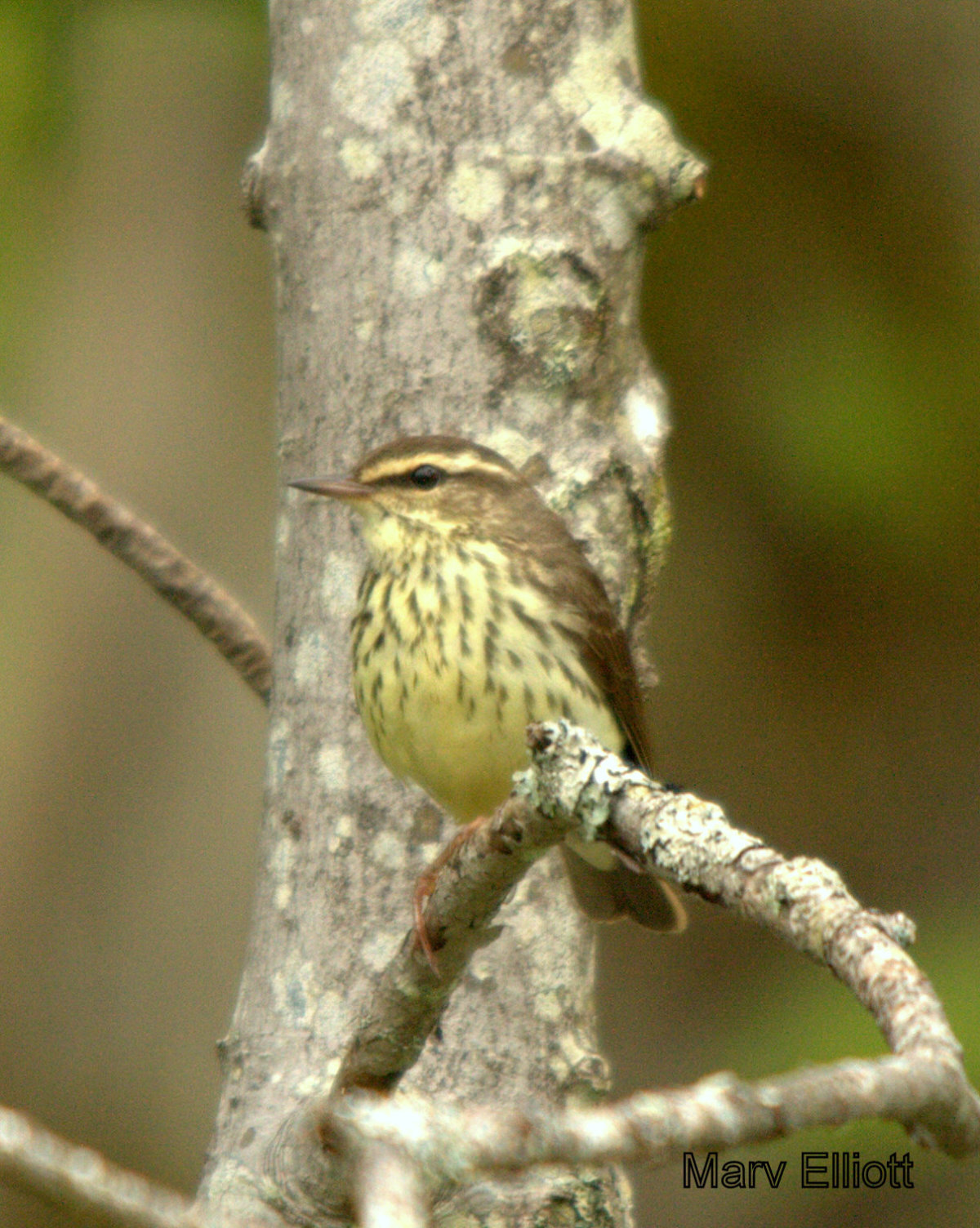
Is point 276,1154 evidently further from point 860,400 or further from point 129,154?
point 129,154

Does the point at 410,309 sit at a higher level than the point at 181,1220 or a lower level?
higher

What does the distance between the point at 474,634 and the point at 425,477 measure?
0.34m

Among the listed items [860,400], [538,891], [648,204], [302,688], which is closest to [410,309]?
[648,204]

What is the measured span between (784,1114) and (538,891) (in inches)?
70.8

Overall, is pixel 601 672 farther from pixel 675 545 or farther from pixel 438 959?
pixel 675 545

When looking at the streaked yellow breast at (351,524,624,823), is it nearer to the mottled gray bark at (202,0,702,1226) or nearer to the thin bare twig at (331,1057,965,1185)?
the mottled gray bark at (202,0,702,1226)

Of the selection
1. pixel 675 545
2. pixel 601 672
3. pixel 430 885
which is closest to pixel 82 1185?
pixel 430 885

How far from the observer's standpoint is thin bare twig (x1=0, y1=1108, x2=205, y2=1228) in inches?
55.8

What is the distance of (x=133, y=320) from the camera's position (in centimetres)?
643

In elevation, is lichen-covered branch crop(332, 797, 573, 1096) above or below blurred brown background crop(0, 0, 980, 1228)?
below

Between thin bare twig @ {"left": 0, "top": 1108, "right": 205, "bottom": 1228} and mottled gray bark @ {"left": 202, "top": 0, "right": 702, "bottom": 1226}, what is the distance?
1601 mm

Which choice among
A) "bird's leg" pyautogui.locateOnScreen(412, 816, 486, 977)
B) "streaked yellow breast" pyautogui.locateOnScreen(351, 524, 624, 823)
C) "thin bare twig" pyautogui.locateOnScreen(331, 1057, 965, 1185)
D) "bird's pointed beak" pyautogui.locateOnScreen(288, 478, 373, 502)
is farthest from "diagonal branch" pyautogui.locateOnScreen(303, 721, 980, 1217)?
"bird's pointed beak" pyautogui.locateOnScreen(288, 478, 373, 502)

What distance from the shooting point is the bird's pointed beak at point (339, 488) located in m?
3.20

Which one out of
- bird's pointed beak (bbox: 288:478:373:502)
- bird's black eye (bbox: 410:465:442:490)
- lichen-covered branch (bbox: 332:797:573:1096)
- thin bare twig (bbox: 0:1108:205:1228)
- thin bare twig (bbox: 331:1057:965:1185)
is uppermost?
bird's black eye (bbox: 410:465:442:490)
